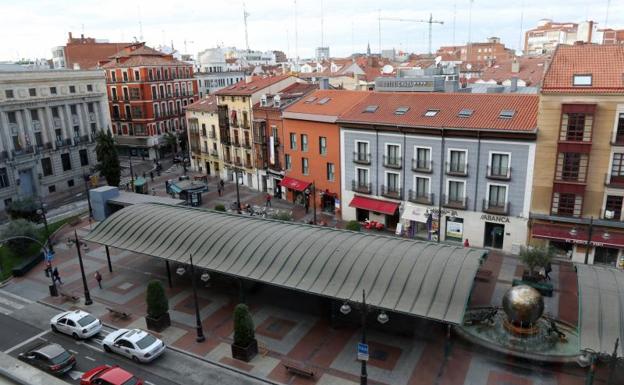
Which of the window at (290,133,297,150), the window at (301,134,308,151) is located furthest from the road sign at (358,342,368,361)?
the window at (290,133,297,150)

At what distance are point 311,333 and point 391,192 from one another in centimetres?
2073

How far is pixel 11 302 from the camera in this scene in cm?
3606

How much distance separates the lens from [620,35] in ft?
397

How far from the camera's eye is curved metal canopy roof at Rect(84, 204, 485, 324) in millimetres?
25859

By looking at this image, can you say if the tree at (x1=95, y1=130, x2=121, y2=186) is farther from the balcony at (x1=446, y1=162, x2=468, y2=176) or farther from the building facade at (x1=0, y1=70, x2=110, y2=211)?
the balcony at (x1=446, y1=162, x2=468, y2=176)

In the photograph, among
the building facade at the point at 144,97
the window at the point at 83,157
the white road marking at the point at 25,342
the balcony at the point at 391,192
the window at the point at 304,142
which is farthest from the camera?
the building facade at the point at 144,97

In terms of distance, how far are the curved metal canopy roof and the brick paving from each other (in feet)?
11.3

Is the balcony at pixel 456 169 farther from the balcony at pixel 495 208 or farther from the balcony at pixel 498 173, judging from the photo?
the balcony at pixel 495 208

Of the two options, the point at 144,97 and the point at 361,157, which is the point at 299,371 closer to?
the point at 361,157

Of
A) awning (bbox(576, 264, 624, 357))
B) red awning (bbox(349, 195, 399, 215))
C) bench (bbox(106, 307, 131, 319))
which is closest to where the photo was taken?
awning (bbox(576, 264, 624, 357))

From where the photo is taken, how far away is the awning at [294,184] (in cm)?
5485

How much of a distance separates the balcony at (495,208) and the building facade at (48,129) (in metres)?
55.1

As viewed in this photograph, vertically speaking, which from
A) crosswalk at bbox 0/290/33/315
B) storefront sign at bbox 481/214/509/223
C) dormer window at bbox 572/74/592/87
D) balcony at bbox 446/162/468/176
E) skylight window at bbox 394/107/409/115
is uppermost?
dormer window at bbox 572/74/592/87

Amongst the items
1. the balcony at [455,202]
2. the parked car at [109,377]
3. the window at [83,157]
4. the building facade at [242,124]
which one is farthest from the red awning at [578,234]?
the window at [83,157]
